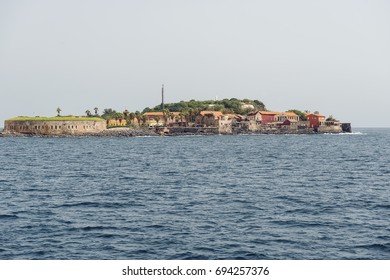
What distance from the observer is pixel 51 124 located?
174m

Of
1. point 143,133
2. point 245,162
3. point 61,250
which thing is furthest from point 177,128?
point 61,250

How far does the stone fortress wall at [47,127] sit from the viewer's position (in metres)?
174

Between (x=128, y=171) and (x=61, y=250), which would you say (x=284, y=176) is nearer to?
(x=128, y=171)

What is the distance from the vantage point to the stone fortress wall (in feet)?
572

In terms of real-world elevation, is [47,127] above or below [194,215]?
above

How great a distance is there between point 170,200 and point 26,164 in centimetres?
3504

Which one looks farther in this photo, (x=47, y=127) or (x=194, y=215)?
(x=47, y=127)

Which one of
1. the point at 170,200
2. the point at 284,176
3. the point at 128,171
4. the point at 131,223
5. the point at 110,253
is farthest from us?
the point at 128,171

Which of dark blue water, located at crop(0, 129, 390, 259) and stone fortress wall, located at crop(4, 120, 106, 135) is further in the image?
stone fortress wall, located at crop(4, 120, 106, 135)

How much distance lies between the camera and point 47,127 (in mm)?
174500

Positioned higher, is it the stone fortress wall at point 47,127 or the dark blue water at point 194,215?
the stone fortress wall at point 47,127

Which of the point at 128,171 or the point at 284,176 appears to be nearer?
Result: the point at 284,176

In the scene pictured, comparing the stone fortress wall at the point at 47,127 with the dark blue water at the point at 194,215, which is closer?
the dark blue water at the point at 194,215

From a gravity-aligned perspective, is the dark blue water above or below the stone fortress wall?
below
